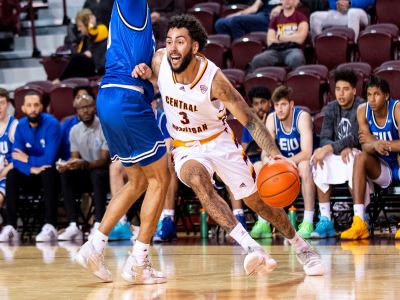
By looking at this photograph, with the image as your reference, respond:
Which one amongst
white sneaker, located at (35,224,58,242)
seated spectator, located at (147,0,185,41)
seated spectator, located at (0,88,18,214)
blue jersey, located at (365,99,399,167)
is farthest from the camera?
seated spectator, located at (147,0,185,41)

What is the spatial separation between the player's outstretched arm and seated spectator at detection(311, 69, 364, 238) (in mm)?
3030

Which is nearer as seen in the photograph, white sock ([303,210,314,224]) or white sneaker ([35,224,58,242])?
white sock ([303,210,314,224])

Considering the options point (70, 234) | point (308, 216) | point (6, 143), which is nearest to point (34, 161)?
point (6, 143)

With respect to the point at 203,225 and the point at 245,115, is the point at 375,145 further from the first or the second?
the point at 245,115

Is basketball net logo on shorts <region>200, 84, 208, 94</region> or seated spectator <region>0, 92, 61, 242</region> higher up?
basketball net logo on shorts <region>200, 84, 208, 94</region>

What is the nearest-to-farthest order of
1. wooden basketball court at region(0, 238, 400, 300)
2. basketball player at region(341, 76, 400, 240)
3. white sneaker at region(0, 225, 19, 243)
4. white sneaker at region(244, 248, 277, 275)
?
wooden basketball court at region(0, 238, 400, 300) < white sneaker at region(244, 248, 277, 275) < basketball player at region(341, 76, 400, 240) < white sneaker at region(0, 225, 19, 243)

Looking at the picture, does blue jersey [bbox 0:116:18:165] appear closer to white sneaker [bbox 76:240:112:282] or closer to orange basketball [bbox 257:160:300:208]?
white sneaker [bbox 76:240:112:282]

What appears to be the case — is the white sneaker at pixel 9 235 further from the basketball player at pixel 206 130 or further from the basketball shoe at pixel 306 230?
the basketball player at pixel 206 130

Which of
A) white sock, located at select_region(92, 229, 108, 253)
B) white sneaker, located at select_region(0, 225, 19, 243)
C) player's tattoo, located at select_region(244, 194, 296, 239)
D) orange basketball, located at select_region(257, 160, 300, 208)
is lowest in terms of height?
white sneaker, located at select_region(0, 225, 19, 243)

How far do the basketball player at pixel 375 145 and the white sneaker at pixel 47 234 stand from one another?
2972 mm

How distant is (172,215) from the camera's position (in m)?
8.39

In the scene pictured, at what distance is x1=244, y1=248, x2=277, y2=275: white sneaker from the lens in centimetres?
471

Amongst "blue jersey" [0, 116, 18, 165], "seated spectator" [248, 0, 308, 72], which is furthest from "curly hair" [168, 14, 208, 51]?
"blue jersey" [0, 116, 18, 165]

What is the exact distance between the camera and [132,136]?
515 cm
